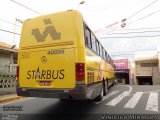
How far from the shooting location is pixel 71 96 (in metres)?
6.85

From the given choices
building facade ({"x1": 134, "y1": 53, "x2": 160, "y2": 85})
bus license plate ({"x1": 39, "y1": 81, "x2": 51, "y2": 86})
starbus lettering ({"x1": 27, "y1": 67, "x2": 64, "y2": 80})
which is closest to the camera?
starbus lettering ({"x1": 27, "y1": 67, "x2": 64, "y2": 80})

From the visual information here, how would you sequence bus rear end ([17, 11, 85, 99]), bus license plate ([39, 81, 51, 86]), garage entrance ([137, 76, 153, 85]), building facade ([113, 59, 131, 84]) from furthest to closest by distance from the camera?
building facade ([113, 59, 131, 84]) → garage entrance ([137, 76, 153, 85]) → bus license plate ([39, 81, 51, 86]) → bus rear end ([17, 11, 85, 99])

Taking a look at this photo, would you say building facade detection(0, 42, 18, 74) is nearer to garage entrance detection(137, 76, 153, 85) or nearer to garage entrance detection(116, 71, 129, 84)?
garage entrance detection(137, 76, 153, 85)

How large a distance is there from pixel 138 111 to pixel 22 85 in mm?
4470

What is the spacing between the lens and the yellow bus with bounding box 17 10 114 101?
696cm

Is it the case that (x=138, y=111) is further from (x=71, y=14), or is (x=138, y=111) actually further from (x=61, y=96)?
(x=71, y=14)

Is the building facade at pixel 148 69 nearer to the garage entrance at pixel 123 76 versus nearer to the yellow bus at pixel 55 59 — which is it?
the garage entrance at pixel 123 76

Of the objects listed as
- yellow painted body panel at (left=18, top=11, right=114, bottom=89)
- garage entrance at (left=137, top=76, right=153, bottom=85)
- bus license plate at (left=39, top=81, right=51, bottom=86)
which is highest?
yellow painted body panel at (left=18, top=11, right=114, bottom=89)

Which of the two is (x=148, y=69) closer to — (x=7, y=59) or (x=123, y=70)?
(x=123, y=70)

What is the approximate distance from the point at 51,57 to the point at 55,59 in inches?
7.0

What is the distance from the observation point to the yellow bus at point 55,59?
6.96 meters

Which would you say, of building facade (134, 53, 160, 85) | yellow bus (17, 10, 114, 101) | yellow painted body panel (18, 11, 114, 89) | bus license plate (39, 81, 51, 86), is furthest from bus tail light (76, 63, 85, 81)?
building facade (134, 53, 160, 85)

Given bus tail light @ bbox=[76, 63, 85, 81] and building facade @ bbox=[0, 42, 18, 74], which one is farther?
building facade @ bbox=[0, 42, 18, 74]

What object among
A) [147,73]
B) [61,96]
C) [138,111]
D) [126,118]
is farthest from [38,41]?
[147,73]
